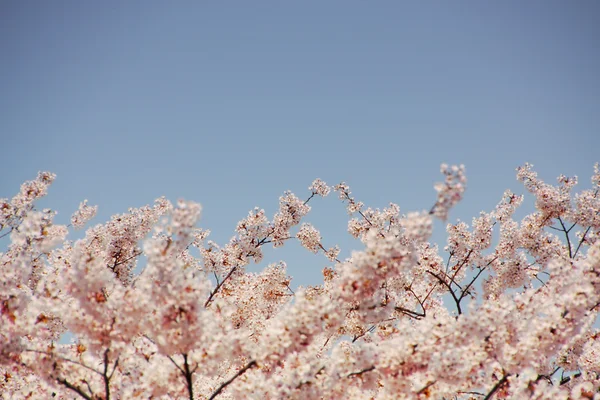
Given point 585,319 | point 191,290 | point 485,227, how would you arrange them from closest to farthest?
point 191,290, point 585,319, point 485,227

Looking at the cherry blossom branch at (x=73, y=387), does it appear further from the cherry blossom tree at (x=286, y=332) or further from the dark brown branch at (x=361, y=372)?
the dark brown branch at (x=361, y=372)

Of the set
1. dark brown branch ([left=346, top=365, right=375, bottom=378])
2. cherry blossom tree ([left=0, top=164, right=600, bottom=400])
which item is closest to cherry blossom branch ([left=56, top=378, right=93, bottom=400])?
cherry blossom tree ([left=0, top=164, right=600, bottom=400])

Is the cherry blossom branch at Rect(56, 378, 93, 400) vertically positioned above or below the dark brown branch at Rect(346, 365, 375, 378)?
below

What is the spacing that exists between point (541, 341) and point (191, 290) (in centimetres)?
509

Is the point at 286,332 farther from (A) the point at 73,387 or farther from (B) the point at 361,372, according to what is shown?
(A) the point at 73,387

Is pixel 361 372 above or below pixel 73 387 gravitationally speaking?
above

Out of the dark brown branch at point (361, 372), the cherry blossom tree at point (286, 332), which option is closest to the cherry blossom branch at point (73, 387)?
the cherry blossom tree at point (286, 332)

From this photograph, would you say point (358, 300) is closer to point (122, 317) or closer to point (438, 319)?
point (438, 319)

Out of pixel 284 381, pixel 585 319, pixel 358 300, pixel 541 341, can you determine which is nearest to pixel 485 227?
pixel 585 319

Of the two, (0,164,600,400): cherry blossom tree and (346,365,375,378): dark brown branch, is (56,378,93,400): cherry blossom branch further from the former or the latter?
(346,365,375,378): dark brown branch

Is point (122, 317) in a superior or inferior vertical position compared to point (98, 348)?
superior

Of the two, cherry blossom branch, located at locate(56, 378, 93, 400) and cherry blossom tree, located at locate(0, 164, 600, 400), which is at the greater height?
cherry blossom tree, located at locate(0, 164, 600, 400)

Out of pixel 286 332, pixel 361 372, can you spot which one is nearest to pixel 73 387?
pixel 286 332

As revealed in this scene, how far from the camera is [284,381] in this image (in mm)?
4840
